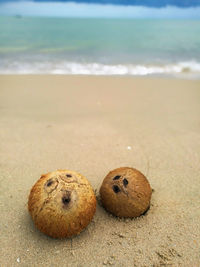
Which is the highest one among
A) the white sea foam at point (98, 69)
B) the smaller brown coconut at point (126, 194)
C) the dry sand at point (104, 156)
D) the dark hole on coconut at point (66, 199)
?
the dark hole on coconut at point (66, 199)

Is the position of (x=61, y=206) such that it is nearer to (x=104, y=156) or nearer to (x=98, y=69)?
(x=104, y=156)

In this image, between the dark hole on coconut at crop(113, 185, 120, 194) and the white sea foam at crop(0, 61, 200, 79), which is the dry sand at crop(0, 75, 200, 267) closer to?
the dark hole on coconut at crop(113, 185, 120, 194)

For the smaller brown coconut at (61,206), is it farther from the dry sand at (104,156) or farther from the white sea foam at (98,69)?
the white sea foam at (98,69)

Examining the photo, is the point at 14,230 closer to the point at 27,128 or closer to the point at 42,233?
the point at 42,233

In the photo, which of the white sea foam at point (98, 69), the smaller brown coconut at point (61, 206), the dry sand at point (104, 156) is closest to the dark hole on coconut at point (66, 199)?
the smaller brown coconut at point (61, 206)

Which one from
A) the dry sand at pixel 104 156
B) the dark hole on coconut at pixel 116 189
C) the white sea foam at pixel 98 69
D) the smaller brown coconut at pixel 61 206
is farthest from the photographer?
the white sea foam at pixel 98 69

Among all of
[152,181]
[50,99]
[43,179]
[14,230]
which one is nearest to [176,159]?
[152,181]

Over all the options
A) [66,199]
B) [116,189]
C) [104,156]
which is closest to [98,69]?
[104,156]
